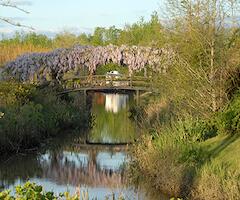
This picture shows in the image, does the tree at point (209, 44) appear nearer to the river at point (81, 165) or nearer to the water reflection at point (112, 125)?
the river at point (81, 165)

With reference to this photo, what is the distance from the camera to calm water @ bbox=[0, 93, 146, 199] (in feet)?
51.6

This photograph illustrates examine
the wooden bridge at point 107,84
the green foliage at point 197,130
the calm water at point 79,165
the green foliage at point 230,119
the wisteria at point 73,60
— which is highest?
the wisteria at point 73,60

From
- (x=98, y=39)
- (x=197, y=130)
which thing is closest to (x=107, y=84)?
(x=197, y=130)

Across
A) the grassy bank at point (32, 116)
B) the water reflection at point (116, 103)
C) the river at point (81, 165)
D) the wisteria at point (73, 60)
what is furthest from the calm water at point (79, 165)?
the water reflection at point (116, 103)

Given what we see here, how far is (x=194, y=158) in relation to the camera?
47.0 ft

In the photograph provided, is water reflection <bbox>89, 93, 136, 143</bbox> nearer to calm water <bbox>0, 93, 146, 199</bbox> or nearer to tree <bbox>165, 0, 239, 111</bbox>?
calm water <bbox>0, 93, 146, 199</bbox>

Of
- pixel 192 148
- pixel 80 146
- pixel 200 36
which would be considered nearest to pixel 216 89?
pixel 200 36

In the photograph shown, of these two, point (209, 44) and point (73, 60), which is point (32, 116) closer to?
point (209, 44)

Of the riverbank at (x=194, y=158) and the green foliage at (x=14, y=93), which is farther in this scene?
the green foliage at (x=14, y=93)

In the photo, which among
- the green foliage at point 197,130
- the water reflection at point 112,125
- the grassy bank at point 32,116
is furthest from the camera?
the water reflection at point 112,125

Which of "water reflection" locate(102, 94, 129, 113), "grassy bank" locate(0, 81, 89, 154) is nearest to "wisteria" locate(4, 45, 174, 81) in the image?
"grassy bank" locate(0, 81, 89, 154)

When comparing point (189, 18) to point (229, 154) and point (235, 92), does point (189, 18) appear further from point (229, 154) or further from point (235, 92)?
point (229, 154)

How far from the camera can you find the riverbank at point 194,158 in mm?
12172

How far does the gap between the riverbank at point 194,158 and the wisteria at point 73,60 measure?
1806 cm
